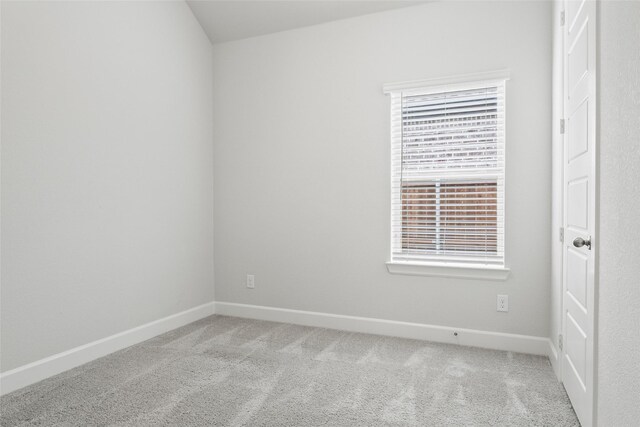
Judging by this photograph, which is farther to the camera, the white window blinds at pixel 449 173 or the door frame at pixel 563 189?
the white window blinds at pixel 449 173

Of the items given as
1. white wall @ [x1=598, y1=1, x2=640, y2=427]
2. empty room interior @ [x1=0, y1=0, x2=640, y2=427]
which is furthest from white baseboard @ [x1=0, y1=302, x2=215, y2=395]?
white wall @ [x1=598, y1=1, x2=640, y2=427]

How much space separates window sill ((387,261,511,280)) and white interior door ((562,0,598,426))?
2.29ft

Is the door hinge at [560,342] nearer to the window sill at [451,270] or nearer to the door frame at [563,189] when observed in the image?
the door frame at [563,189]

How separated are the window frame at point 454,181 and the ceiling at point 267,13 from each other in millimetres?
683

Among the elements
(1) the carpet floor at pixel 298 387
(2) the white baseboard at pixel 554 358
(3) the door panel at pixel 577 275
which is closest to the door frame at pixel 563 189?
(2) the white baseboard at pixel 554 358

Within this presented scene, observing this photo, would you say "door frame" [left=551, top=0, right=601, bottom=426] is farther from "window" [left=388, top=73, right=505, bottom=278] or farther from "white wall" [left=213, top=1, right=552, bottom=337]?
"window" [left=388, top=73, right=505, bottom=278]

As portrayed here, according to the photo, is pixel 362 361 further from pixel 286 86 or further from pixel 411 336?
pixel 286 86

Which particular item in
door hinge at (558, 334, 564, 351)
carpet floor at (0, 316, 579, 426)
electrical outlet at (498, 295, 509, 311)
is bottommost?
carpet floor at (0, 316, 579, 426)

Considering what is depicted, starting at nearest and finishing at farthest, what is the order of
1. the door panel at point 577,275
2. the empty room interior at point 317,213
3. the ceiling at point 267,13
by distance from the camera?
1. the door panel at point 577,275
2. the empty room interior at point 317,213
3. the ceiling at point 267,13

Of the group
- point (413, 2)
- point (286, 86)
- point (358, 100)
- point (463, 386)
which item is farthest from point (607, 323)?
point (286, 86)

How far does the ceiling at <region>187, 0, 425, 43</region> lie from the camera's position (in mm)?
3395

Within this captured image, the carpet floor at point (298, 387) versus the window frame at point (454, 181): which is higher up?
the window frame at point (454, 181)

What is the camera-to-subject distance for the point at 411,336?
3.30 m

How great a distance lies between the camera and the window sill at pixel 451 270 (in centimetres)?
304
